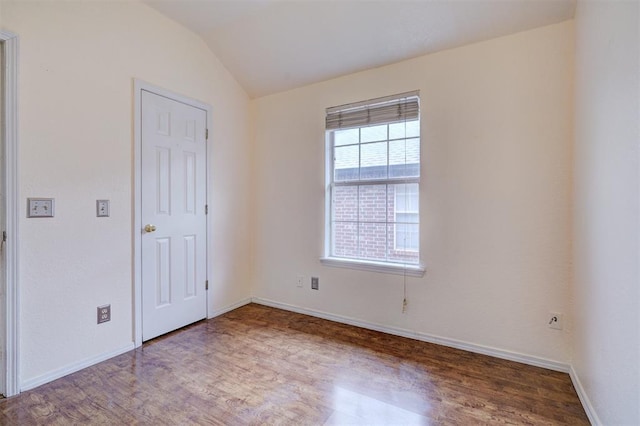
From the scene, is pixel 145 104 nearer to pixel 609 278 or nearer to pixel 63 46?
pixel 63 46

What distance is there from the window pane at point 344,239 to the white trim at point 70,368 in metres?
1.94

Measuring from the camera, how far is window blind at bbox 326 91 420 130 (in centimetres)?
267

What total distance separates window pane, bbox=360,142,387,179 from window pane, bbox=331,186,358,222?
0.19 metres

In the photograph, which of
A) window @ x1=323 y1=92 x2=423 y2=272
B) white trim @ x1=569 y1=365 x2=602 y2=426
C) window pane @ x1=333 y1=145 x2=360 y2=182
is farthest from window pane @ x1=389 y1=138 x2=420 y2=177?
white trim @ x1=569 y1=365 x2=602 y2=426

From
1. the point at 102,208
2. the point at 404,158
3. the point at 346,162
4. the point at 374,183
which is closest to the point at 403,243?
the point at 374,183

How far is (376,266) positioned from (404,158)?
1.00 meters

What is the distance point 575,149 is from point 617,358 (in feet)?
4.26

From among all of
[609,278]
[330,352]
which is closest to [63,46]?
[330,352]

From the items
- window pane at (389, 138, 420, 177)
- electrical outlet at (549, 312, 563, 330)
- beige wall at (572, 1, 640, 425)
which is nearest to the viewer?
beige wall at (572, 1, 640, 425)

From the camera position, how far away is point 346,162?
3.08 metres

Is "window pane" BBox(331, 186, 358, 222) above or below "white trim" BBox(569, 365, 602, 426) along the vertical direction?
above

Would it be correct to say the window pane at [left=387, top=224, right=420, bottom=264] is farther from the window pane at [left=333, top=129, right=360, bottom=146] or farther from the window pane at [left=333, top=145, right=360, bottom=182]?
the window pane at [left=333, top=129, right=360, bottom=146]

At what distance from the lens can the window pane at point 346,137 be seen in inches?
119

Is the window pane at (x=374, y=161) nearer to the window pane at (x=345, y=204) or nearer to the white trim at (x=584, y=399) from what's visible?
the window pane at (x=345, y=204)
